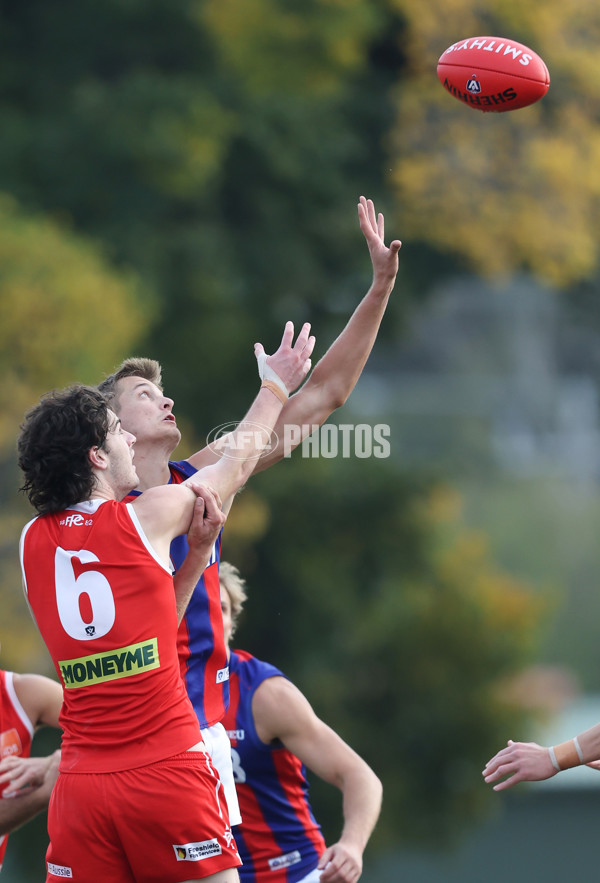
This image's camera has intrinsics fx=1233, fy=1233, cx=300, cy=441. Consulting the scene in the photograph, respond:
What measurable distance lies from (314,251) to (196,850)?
14.2 meters

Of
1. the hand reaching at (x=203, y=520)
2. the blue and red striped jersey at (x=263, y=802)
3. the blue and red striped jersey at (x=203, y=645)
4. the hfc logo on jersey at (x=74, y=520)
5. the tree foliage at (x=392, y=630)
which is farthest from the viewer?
the tree foliage at (x=392, y=630)

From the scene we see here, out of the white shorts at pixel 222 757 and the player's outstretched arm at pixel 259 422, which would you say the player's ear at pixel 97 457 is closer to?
the player's outstretched arm at pixel 259 422

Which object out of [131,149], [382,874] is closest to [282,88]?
[131,149]

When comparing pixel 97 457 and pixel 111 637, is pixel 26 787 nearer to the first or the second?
pixel 111 637

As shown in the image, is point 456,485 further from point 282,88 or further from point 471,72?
point 471,72

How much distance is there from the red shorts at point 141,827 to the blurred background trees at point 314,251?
31.6 ft

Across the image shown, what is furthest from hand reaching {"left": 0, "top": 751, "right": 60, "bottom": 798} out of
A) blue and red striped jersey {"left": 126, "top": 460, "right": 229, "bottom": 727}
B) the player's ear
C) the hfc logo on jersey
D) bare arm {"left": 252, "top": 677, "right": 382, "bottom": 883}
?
the player's ear

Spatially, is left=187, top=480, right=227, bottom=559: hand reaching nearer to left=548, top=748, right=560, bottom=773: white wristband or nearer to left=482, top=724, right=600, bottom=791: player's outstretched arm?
left=482, top=724, right=600, bottom=791: player's outstretched arm

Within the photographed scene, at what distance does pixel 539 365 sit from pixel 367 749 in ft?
28.9

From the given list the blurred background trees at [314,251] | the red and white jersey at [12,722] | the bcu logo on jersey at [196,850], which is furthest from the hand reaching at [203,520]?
the blurred background trees at [314,251]

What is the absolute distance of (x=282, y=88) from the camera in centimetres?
1805

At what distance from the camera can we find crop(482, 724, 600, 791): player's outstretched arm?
4.42m

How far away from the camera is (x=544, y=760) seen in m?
4.45

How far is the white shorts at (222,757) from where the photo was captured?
14.6ft
